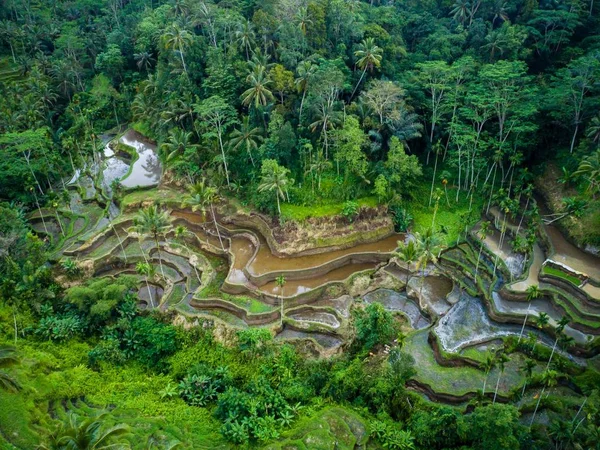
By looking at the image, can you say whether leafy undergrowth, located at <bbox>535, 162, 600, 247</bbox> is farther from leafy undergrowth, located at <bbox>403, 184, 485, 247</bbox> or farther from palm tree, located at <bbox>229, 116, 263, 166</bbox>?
palm tree, located at <bbox>229, 116, 263, 166</bbox>

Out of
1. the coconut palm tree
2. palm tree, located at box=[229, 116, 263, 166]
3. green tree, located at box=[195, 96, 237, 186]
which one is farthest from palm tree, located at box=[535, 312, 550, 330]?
green tree, located at box=[195, 96, 237, 186]

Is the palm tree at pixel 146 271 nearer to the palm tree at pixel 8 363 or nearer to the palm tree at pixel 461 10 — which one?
the palm tree at pixel 8 363

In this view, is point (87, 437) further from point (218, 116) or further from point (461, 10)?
point (461, 10)

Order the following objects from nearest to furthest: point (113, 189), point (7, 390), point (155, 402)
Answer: point (7, 390), point (155, 402), point (113, 189)

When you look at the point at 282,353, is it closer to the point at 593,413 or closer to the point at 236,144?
the point at 593,413

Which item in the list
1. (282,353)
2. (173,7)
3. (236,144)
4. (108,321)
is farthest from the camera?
(173,7)

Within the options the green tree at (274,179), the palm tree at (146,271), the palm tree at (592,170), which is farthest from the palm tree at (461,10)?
the palm tree at (146,271)

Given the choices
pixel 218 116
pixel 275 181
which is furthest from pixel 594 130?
pixel 218 116

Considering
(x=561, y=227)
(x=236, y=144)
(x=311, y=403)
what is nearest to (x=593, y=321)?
(x=561, y=227)
